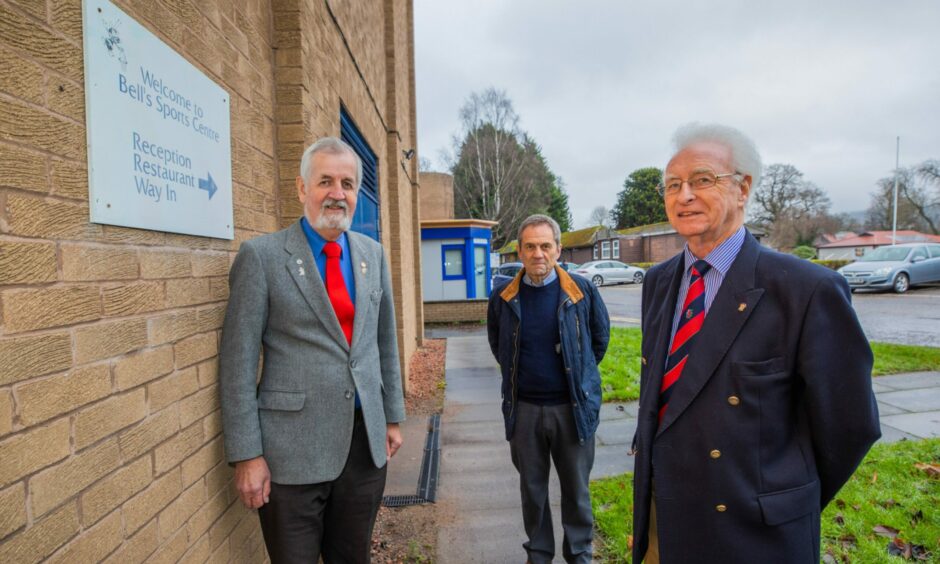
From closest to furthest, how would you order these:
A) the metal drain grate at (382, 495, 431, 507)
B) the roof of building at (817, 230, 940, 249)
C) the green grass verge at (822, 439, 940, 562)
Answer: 1. the green grass verge at (822, 439, 940, 562)
2. the metal drain grate at (382, 495, 431, 507)
3. the roof of building at (817, 230, 940, 249)

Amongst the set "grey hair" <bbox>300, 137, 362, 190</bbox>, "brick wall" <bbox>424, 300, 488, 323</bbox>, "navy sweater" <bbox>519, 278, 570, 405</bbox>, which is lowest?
"brick wall" <bbox>424, 300, 488, 323</bbox>

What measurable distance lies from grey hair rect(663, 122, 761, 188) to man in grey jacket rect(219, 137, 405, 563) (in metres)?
1.37

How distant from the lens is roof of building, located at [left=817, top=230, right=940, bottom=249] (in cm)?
4484

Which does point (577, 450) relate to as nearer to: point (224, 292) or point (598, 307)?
point (598, 307)

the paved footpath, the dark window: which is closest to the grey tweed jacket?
the paved footpath

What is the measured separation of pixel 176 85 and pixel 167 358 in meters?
0.91

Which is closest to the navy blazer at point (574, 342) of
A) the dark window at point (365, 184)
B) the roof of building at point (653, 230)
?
the dark window at point (365, 184)

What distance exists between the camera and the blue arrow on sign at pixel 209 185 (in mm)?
1787

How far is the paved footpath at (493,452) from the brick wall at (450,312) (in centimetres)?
690

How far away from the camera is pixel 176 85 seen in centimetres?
163

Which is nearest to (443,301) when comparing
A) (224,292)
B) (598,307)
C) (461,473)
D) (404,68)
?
(404,68)

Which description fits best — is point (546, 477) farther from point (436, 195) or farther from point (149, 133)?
point (436, 195)

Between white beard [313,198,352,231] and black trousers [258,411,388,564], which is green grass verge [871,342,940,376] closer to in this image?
black trousers [258,411,388,564]

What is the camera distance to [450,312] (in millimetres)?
14844
